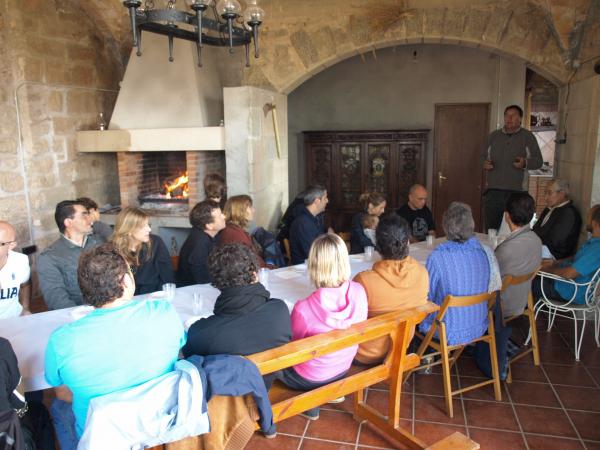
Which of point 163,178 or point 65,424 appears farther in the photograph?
point 163,178

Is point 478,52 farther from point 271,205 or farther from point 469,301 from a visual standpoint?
point 469,301

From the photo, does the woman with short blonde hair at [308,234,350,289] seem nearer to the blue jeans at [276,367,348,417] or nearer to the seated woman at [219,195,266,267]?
the blue jeans at [276,367,348,417]

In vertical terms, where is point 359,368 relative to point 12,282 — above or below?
below

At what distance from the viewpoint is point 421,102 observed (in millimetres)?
7602

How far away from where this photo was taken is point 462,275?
2914 millimetres

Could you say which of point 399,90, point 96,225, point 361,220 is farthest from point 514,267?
point 399,90

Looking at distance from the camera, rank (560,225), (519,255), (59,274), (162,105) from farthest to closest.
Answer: (162,105) → (560,225) → (519,255) → (59,274)

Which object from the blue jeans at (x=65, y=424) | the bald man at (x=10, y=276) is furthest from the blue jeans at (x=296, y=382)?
the bald man at (x=10, y=276)

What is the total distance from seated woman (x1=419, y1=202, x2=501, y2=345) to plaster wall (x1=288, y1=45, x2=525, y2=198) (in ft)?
15.8

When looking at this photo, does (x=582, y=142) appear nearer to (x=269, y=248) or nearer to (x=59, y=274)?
(x=269, y=248)

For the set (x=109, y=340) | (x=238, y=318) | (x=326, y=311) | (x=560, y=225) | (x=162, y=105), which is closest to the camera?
(x=109, y=340)

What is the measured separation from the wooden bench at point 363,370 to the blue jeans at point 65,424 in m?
0.51

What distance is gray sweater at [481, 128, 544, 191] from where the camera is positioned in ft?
16.8

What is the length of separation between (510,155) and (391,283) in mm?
3196
